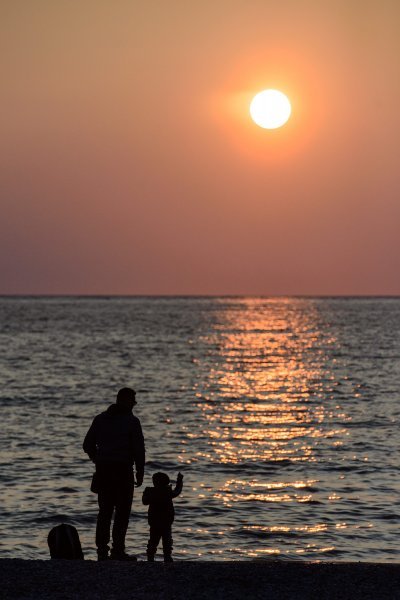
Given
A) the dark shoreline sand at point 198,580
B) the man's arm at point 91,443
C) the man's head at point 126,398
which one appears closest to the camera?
the dark shoreline sand at point 198,580

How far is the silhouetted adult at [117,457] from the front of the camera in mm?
12648

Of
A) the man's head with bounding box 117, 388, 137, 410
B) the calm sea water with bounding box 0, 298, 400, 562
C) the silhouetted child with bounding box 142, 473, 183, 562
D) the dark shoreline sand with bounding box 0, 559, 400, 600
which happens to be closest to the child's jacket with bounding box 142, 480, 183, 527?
the silhouetted child with bounding box 142, 473, 183, 562

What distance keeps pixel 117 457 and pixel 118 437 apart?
0.81 ft

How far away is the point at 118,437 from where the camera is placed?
12.7m

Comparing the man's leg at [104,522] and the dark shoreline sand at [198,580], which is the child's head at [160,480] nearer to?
the man's leg at [104,522]

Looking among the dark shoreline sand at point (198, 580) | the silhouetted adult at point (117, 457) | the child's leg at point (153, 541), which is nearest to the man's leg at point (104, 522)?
the silhouetted adult at point (117, 457)

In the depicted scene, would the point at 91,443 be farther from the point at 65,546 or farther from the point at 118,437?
the point at 65,546

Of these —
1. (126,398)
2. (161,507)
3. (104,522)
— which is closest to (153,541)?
(161,507)

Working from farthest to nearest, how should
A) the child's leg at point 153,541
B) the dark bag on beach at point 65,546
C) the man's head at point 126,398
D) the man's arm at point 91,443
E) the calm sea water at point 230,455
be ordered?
the calm sea water at point 230,455
the child's leg at point 153,541
the man's arm at point 91,443
the man's head at point 126,398
the dark bag on beach at point 65,546

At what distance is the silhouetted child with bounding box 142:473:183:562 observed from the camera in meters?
12.8

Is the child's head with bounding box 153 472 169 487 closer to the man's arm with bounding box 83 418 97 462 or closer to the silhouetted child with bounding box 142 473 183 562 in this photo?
the silhouetted child with bounding box 142 473 183 562

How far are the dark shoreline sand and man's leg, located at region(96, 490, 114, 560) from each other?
62.6 inches

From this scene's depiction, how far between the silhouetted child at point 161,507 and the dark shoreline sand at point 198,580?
1650mm

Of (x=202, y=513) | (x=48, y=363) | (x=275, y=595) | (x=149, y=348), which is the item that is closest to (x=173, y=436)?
(x=202, y=513)
